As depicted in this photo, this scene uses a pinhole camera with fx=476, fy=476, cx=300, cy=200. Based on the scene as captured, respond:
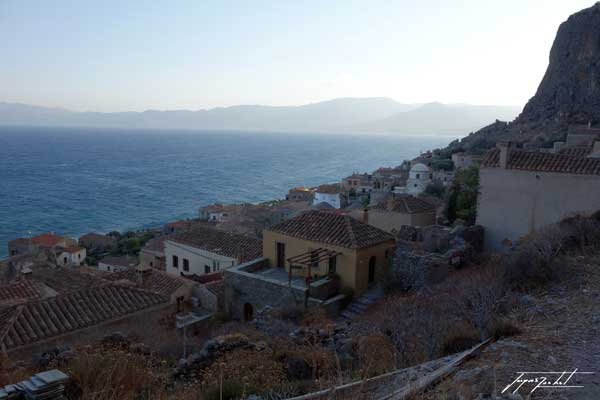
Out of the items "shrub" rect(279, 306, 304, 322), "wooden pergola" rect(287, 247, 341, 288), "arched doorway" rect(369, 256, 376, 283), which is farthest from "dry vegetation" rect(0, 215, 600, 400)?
"wooden pergola" rect(287, 247, 341, 288)

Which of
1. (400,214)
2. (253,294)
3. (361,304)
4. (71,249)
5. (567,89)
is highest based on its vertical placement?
(567,89)

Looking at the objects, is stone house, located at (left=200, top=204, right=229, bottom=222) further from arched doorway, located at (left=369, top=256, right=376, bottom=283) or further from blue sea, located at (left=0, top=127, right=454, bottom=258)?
arched doorway, located at (left=369, top=256, right=376, bottom=283)

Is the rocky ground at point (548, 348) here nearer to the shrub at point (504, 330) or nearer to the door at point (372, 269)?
the shrub at point (504, 330)

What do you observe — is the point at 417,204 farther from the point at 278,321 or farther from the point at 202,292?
the point at 278,321

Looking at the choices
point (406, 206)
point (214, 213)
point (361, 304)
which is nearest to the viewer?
point (361, 304)

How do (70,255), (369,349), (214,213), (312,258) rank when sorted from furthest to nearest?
1. (214,213)
2. (70,255)
3. (312,258)
4. (369,349)

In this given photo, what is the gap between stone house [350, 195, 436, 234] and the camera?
23969 mm

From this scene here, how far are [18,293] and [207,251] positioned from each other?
10.3 meters

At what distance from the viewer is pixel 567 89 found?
234 ft

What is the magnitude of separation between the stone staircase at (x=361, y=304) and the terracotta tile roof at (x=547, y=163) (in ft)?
21.3

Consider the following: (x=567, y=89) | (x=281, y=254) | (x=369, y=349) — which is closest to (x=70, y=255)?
(x=281, y=254)

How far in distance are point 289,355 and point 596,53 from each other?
78.6m

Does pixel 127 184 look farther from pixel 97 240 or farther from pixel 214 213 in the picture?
pixel 97 240

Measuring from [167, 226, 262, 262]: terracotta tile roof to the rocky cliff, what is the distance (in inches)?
1911
